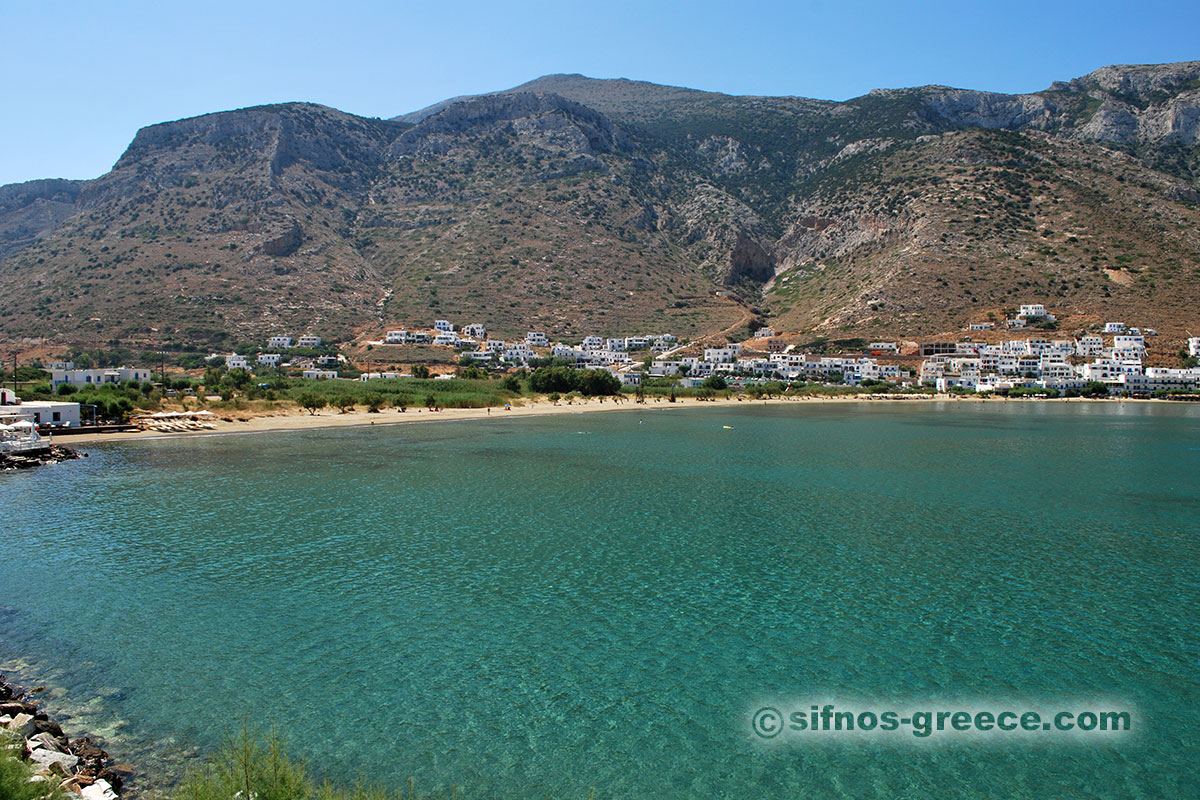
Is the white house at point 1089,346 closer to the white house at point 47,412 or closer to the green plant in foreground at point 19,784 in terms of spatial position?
the white house at point 47,412

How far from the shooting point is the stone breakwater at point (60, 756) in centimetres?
722

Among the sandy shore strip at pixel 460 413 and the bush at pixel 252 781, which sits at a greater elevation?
the bush at pixel 252 781

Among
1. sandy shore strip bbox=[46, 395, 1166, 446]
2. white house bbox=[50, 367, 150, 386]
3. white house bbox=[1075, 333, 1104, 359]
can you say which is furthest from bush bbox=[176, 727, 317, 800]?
white house bbox=[1075, 333, 1104, 359]

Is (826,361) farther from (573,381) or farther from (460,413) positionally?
(460,413)

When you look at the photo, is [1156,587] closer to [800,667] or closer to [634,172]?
[800,667]

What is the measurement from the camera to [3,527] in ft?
67.2

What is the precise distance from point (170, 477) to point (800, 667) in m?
28.0

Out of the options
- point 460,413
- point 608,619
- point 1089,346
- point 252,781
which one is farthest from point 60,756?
point 1089,346

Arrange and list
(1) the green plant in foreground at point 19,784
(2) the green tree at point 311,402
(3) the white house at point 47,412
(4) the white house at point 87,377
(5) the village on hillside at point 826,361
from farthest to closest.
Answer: (5) the village on hillside at point 826,361, (2) the green tree at point 311,402, (4) the white house at point 87,377, (3) the white house at point 47,412, (1) the green plant in foreground at point 19,784

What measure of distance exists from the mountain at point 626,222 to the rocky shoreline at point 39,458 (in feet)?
184

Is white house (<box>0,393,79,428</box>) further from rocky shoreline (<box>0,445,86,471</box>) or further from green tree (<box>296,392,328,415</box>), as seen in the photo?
green tree (<box>296,392,328,415</box>)

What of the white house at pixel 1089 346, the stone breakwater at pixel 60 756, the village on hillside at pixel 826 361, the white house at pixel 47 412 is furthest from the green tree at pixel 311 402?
the white house at pixel 1089 346

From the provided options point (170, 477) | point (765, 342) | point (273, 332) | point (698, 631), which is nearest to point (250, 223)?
point (273, 332)

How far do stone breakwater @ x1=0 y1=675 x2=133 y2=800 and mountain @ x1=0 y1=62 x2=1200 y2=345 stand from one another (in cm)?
8858
